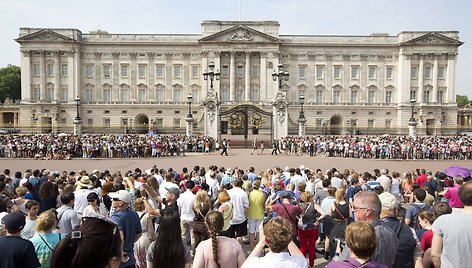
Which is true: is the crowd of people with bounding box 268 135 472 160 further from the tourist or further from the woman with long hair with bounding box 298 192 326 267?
the tourist

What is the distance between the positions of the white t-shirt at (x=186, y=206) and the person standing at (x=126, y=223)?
2416 mm

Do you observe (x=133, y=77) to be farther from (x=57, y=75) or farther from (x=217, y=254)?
(x=217, y=254)

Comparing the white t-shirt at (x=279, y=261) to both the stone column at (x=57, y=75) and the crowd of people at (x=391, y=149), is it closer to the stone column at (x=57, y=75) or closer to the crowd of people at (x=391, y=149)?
the crowd of people at (x=391, y=149)

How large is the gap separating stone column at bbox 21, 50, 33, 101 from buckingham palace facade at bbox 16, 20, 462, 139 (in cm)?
17

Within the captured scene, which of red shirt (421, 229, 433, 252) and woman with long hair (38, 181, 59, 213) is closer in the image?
red shirt (421, 229, 433, 252)

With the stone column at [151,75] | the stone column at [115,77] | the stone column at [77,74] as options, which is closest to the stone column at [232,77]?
the stone column at [151,75]

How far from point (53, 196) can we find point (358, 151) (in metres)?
28.4

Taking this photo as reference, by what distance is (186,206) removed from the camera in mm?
8750

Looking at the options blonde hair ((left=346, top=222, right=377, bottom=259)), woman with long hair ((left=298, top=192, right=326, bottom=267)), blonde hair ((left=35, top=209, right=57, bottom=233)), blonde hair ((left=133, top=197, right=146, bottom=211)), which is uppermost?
blonde hair ((left=346, top=222, right=377, bottom=259))

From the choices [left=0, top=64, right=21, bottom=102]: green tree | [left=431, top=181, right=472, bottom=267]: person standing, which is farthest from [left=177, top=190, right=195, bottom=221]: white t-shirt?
[left=0, top=64, right=21, bottom=102]: green tree

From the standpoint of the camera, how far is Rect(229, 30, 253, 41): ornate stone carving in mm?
68125

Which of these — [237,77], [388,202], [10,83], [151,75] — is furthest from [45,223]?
[10,83]

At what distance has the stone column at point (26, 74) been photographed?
221 feet

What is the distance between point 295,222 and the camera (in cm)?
790
